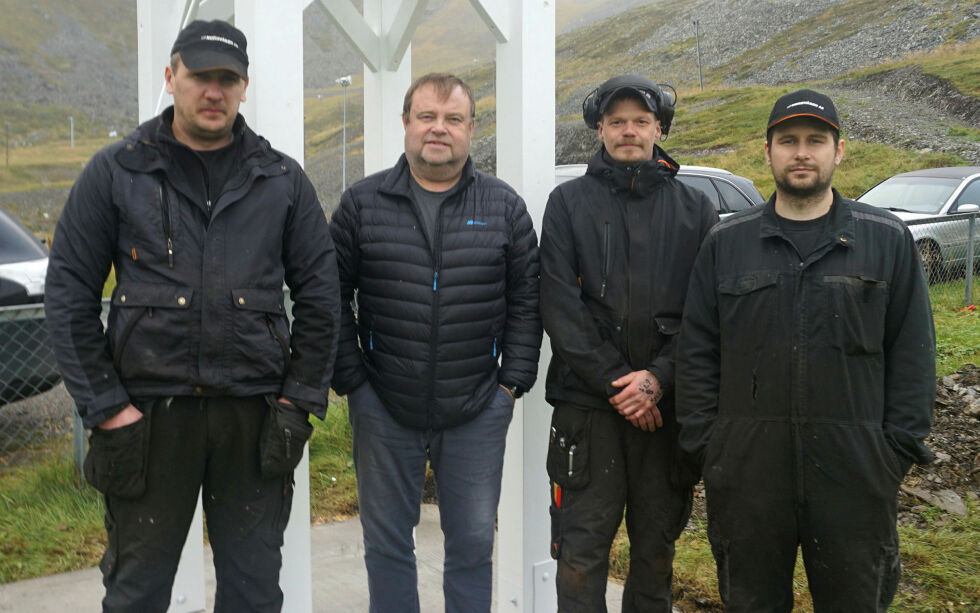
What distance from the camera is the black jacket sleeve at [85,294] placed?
2.18 m

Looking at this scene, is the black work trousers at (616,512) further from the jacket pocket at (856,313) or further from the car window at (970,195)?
the car window at (970,195)

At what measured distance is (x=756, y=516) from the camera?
2402 millimetres

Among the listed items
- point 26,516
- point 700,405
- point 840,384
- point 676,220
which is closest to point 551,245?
point 676,220

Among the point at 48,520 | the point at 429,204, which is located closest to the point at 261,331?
the point at 429,204

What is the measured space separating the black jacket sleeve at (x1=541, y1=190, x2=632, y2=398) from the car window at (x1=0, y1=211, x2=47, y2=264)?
5.18 m

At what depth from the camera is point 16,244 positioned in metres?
6.57

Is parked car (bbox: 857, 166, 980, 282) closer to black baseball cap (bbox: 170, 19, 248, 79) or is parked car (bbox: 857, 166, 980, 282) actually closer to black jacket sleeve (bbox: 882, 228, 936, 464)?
black jacket sleeve (bbox: 882, 228, 936, 464)

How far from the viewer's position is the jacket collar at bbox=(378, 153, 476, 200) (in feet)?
8.75

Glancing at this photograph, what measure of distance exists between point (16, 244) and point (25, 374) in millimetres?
2026


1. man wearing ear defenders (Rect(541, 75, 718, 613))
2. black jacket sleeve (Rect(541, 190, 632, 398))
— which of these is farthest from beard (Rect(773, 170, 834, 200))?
black jacket sleeve (Rect(541, 190, 632, 398))

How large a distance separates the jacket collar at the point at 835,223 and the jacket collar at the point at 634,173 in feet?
1.28

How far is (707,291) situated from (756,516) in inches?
25.8

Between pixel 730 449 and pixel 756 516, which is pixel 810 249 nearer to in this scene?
pixel 730 449

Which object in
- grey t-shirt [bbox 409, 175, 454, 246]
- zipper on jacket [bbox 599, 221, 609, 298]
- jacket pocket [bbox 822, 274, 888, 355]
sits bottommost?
jacket pocket [bbox 822, 274, 888, 355]
